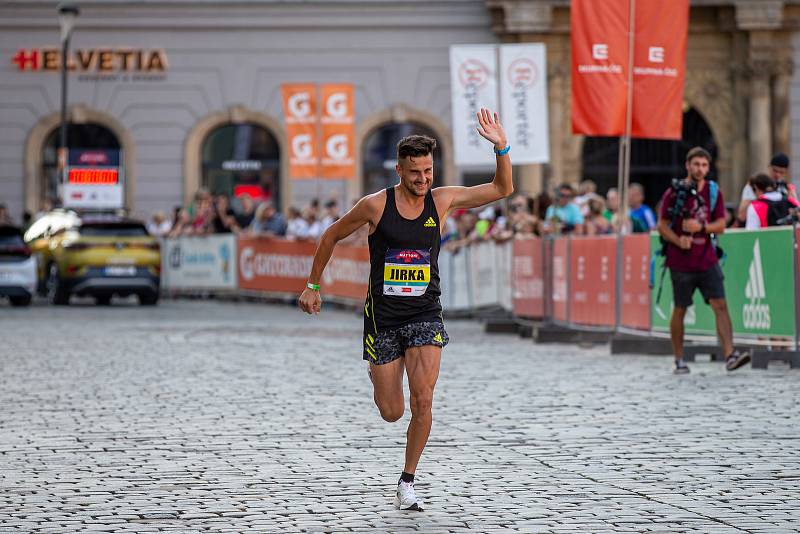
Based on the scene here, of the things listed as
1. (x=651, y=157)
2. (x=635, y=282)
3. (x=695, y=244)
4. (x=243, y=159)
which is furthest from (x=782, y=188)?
(x=243, y=159)

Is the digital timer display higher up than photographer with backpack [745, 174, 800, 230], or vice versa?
the digital timer display

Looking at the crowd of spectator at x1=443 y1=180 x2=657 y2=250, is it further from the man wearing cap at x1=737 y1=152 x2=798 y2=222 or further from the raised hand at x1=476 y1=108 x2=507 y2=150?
the raised hand at x1=476 y1=108 x2=507 y2=150

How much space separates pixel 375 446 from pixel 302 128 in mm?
22603

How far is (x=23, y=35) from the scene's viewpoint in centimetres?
4341

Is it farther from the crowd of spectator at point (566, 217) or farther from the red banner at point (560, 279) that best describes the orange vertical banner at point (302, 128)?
the red banner at point (560, 279)

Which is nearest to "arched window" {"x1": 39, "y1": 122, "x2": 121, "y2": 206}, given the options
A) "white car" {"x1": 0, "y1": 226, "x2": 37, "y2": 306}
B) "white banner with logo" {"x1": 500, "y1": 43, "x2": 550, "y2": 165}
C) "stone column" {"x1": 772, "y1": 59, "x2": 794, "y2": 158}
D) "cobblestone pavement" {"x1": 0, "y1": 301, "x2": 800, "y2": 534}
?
"white car" {"x1": 0, "y1": 226, "x2": 37, "y2": 306}

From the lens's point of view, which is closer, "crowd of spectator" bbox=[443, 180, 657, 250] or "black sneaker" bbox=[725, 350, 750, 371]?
"black sneaker" bbox=[725, 350, 750, 371]

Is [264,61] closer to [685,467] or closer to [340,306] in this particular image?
[340,306]

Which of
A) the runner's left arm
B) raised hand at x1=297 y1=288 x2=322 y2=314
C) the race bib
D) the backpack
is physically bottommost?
raised hand at x1=297 y1=288 x2=322 y2=314

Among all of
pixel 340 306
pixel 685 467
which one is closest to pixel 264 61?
pixel 340 306

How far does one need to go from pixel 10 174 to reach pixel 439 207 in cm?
3634

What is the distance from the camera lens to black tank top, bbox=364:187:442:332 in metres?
8.70

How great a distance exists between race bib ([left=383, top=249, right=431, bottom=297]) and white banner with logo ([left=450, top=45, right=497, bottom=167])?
16.5 m

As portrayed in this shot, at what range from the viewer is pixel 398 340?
8758 mm
